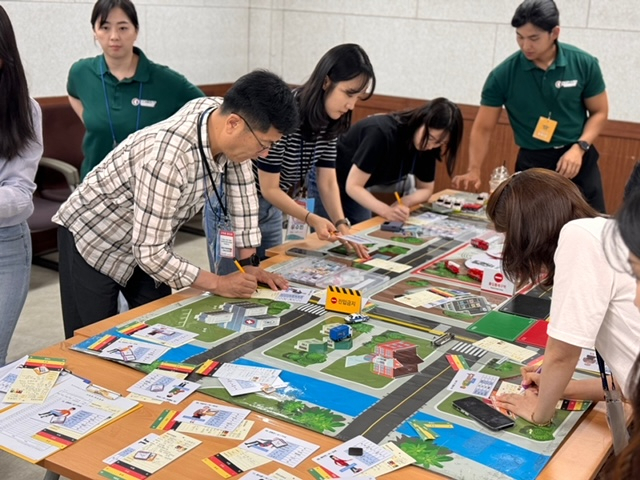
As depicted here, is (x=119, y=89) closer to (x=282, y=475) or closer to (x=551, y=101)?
(x=551, y=101)

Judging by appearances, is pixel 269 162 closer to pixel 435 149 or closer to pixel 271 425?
pixel 435 149

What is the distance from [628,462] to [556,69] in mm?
3038

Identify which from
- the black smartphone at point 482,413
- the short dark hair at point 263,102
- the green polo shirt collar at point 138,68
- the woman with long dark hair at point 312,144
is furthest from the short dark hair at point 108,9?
the black smartphone at point 482,413

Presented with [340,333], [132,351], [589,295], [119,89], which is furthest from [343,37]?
[589,295]

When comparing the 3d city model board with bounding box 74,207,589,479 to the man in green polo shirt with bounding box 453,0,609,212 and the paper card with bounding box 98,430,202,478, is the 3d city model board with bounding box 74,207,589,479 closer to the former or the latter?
the paper card with bounding box 98,430,202,478

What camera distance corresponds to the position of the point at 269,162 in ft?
9.52

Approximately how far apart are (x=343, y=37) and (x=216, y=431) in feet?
15.9

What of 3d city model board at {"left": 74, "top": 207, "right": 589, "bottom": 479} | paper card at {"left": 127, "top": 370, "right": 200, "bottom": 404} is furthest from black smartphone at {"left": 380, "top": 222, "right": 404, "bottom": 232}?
paper card at {"left": 127, "top": 370, "right": 200, "bottom": 404}

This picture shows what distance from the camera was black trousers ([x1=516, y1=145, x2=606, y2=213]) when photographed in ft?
13.0

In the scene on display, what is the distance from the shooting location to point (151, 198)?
214 centimetres

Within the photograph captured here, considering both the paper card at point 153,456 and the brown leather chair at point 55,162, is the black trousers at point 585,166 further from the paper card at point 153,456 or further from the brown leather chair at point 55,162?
the paper card at point 153,456

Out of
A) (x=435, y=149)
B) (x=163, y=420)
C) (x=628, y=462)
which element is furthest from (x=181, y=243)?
(x=628, y=462)

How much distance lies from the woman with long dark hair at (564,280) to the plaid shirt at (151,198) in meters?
0.87

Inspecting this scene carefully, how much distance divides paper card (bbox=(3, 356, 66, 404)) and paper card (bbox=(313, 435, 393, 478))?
2.21ft
